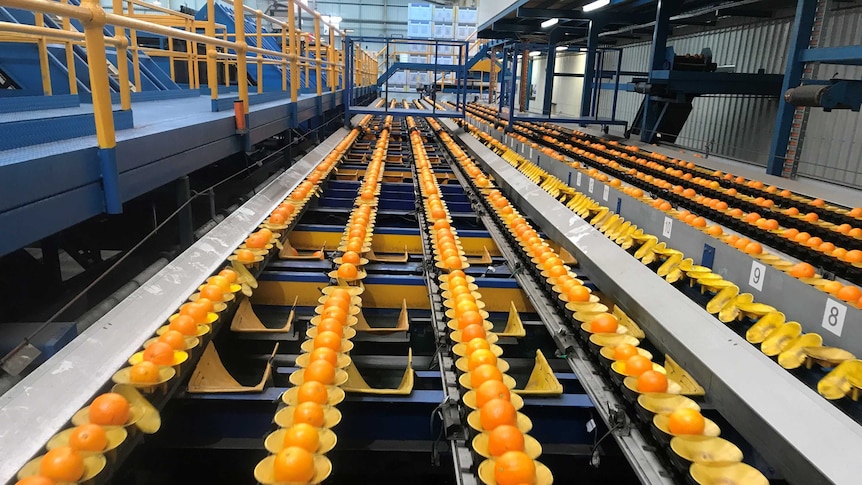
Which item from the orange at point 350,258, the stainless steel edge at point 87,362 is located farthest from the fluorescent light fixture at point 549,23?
the stainless steel edge at point 87,362

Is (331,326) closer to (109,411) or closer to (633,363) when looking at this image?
(109,411)

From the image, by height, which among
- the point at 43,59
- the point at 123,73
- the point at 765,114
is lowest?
the point at 765,114

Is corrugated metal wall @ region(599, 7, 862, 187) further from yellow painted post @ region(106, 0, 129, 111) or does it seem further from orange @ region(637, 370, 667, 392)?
yellow painted post @ region(106, 0, 129, 111)

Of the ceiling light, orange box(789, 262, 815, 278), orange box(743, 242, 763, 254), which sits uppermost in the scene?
the ceiling light

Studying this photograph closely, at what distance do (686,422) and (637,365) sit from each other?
39 cm

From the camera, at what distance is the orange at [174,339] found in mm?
2256

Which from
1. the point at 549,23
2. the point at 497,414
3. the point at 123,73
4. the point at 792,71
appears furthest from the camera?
the point at 549,23

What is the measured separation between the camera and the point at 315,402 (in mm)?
1958

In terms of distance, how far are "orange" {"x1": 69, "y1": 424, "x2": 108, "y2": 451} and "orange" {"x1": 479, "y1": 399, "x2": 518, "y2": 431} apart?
→ 46.4 inches

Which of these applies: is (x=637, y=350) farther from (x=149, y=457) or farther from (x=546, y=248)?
(x=149, y=457)

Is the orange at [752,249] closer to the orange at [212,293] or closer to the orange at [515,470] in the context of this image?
the orange at [515,470]

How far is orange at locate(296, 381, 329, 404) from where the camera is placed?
1.96 metres

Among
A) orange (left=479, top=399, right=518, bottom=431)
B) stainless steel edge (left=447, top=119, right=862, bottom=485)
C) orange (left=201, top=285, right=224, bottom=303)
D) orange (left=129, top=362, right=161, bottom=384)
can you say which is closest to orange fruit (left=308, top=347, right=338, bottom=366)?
orange (left=129, top=362, right=161, bottom=384)

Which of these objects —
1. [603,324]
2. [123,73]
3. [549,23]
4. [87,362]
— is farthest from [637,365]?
[549,23]
